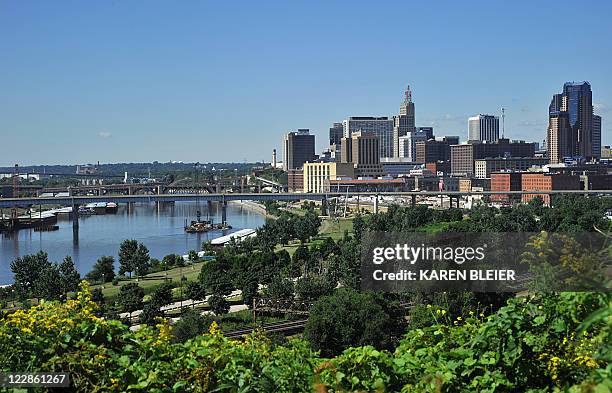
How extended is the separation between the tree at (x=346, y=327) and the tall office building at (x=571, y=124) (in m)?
39.1

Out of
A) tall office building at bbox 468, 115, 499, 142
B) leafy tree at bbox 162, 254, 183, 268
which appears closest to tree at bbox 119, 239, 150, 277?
leafy tree at bbox 162, 254, 183, 268

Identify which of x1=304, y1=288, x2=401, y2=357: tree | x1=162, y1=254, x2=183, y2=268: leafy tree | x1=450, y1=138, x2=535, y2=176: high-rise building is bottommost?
x1=162, y1=254, x2=183, y2=268: leafy tree

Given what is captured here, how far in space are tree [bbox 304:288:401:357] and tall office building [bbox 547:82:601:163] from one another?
39.1 meters

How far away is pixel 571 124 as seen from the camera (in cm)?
4994

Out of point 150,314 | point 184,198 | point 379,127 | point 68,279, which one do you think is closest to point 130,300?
point 150,314

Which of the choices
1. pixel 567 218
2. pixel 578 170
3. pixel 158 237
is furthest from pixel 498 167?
pixel 567 218

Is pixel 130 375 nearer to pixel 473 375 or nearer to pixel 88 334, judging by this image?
pixel 88 334

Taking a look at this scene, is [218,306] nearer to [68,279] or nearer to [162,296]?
[162,296]

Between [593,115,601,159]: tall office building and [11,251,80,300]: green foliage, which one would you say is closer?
[11,251,80,300]: green foliage

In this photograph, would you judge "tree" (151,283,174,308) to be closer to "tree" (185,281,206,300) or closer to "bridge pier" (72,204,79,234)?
"tree" (185,281,206,300)

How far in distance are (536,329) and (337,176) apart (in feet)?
116

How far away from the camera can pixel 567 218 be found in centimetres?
1454

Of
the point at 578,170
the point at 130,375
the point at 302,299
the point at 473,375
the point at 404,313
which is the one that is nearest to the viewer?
the point at 130,375

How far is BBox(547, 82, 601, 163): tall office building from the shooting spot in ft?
151
